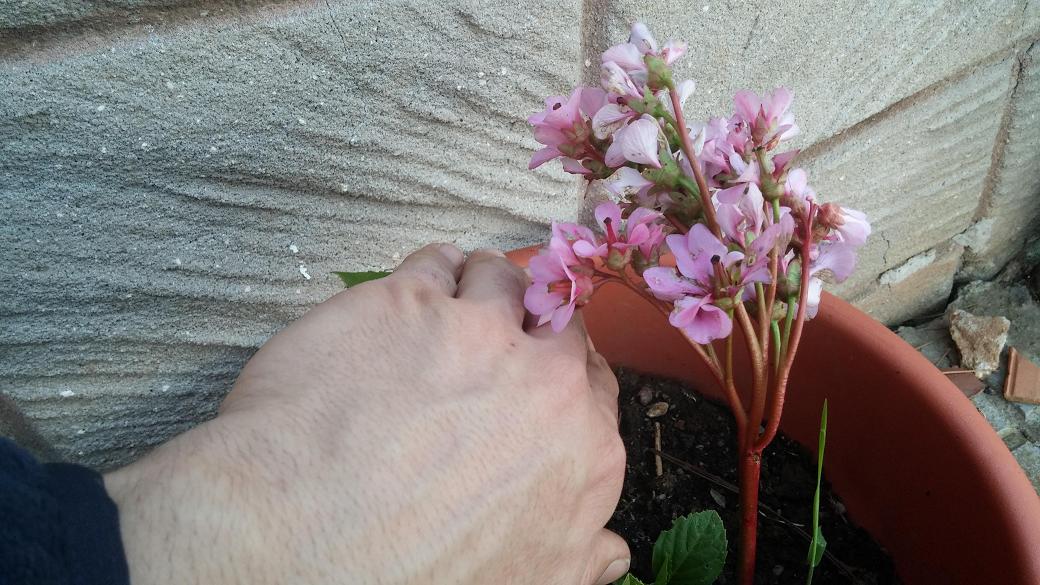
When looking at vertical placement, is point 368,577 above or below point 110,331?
above

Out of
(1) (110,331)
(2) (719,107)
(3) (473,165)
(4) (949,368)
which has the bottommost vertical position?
(1) (110,331)

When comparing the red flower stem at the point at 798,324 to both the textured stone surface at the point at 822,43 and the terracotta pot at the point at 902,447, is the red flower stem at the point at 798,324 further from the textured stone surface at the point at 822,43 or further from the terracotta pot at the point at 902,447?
the textured stone surface at the point at 822,43

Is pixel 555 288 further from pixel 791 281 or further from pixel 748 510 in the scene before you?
pixel 748 510

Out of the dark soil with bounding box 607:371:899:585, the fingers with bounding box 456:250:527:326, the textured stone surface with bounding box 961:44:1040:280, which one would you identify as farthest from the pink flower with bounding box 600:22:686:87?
the textured stone surface with bounding box 961:44:1040:280

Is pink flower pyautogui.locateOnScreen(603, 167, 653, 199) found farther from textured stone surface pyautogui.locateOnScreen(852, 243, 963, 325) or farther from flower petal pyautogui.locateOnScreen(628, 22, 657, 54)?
textured stone surface pyautogui.locateOnScreen(852, 243, 963, 325)

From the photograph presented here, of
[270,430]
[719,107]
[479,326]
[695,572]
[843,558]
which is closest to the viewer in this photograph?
[270,430]

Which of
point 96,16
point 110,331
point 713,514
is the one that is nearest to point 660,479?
point 713,514

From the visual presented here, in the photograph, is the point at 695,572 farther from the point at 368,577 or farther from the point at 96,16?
the point at 96,16
